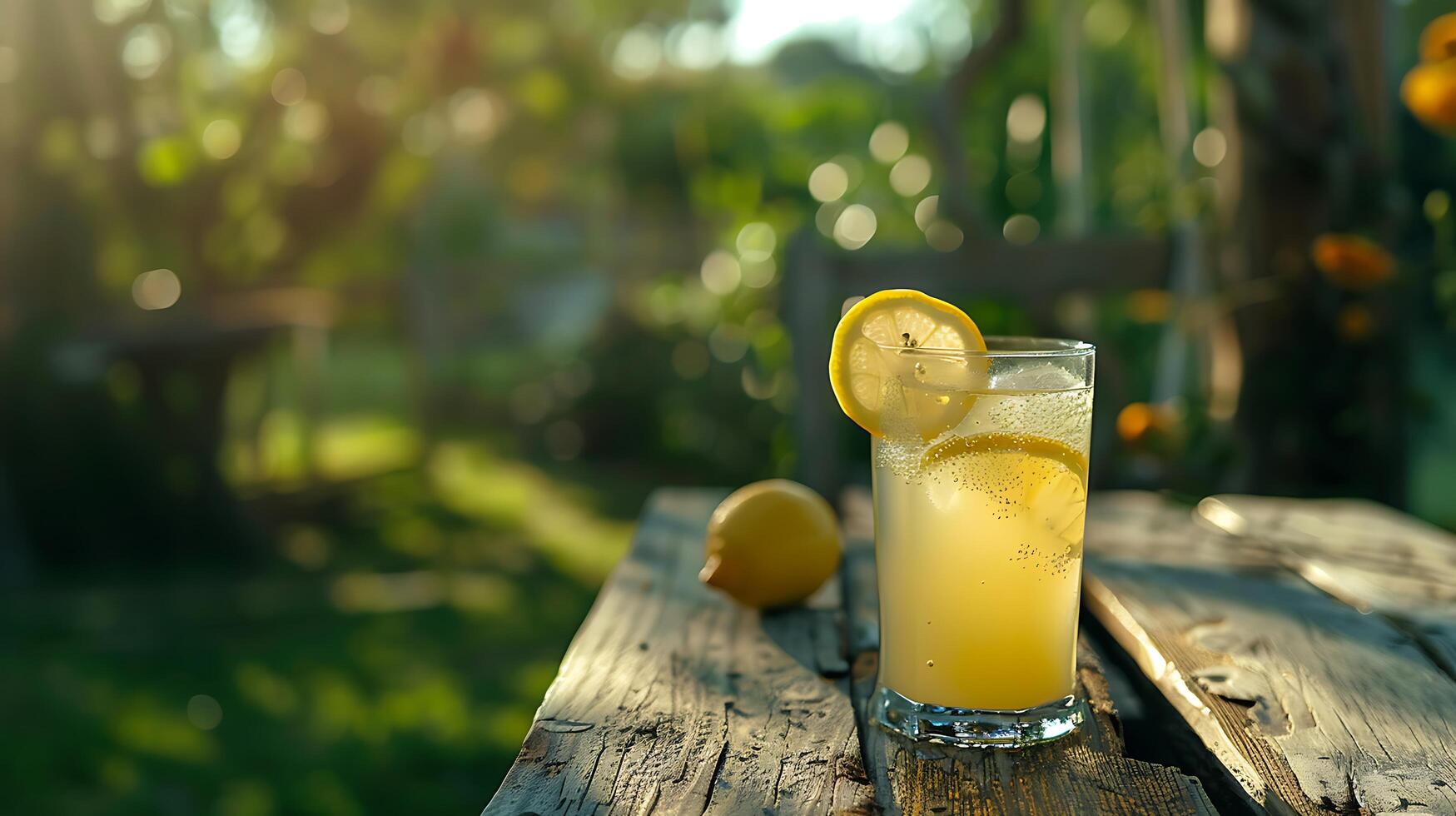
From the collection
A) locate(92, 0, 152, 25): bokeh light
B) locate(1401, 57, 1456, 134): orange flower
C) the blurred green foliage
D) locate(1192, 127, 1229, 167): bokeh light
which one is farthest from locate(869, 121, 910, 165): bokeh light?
locate(1401, 57, 1456, 134): orange flower

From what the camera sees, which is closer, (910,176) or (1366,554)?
(1366,554)

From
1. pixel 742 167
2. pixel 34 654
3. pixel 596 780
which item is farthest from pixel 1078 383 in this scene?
pixel 742 167

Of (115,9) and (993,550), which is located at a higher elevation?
(115,9)

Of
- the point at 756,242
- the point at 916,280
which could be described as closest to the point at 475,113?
the point at 756,242

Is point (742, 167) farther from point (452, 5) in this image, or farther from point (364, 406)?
point (364, 406)

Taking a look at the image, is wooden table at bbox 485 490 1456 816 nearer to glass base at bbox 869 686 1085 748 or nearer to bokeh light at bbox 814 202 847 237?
glass base at bbox 869 686 1085 748

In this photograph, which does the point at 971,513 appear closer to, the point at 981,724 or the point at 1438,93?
the point at 981,724
